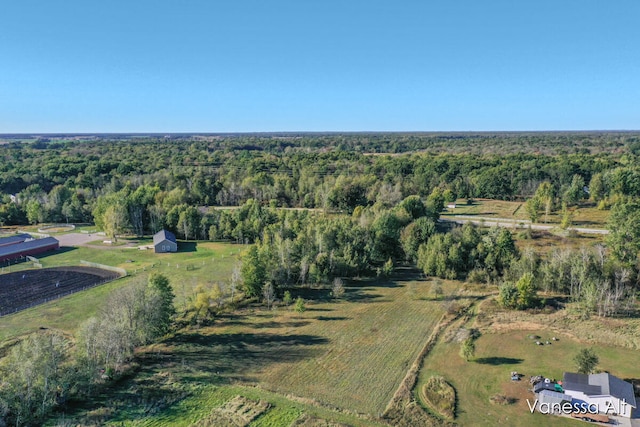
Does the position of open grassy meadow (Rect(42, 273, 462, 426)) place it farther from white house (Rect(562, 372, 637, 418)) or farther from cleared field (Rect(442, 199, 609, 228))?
Answer: cleared field (Rect(442, 199, 609, 228))

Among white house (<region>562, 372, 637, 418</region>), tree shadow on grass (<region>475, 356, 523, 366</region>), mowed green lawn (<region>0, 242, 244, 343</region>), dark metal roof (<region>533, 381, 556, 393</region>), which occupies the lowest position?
tree shadow on grass (<region>475, 356, 523, 366</region>)

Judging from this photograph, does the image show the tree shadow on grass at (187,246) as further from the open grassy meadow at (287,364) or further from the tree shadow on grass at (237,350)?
the tree shadow on grass at (237,350)

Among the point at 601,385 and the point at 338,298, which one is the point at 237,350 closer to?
the point at 338,298

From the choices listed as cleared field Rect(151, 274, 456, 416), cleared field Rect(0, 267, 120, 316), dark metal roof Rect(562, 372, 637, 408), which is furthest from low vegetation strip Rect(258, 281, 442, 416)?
cleared field Rect(0, 267, 120, 316)

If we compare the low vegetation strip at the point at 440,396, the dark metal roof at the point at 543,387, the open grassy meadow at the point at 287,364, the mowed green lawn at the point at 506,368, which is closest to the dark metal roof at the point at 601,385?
the dark metal roof at the point at 543,387

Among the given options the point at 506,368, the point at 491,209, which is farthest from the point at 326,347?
the point at 491,209

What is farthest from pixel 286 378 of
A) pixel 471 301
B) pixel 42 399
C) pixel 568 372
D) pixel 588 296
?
pixel 588 296
